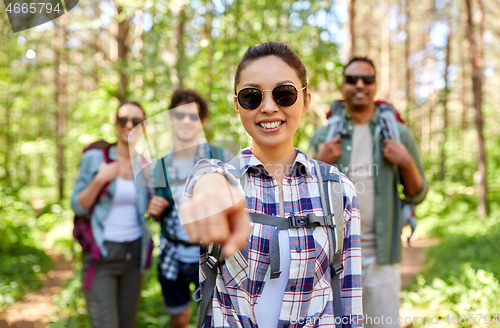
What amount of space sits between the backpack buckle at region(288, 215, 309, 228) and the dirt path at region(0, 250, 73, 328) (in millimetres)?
4120

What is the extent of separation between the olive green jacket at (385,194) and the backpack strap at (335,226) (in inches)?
48.2

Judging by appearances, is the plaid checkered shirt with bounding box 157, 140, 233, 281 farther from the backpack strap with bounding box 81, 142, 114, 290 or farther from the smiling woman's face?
the smiling woman's face

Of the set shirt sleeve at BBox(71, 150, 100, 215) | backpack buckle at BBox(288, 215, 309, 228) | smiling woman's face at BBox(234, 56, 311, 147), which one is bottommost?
backpack buckle at BBox(288, 215, 309, 228)

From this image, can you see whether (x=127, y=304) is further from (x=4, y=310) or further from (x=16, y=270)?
(x=16, y=270)

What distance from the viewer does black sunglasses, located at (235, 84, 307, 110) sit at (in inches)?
48.0

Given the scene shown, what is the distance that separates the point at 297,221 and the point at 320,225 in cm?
10

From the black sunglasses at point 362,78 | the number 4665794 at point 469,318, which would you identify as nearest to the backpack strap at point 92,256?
the black sunglasses at point 362,78

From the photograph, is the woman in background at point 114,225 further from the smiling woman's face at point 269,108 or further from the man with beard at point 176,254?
the smiling woman's face at point 269,108

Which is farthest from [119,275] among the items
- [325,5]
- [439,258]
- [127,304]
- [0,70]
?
[439,258]

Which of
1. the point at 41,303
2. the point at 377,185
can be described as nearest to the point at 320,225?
the point at 377,185

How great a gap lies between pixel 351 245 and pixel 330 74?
4251 mm

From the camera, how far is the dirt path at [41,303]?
4.93m

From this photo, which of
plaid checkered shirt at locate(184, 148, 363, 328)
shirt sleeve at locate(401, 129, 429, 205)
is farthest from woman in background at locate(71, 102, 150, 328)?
shirt sleeve at locate(401, 129, 429, 205)

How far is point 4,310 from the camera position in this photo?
512 centimetres
